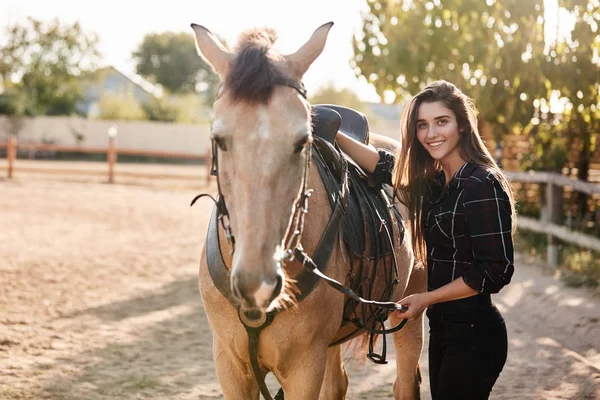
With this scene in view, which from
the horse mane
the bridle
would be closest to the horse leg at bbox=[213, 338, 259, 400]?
the bridle

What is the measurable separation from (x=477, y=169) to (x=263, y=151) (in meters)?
1.02

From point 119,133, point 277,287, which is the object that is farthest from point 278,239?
point 119,133

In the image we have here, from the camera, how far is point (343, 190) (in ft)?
8.94

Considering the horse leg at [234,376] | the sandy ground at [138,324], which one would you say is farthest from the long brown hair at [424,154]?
the sandy ground at [138,324]

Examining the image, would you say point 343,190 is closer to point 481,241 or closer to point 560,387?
point 481,241

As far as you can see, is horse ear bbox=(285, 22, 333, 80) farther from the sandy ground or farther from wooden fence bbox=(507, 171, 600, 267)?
wooden fence bbox=(507, 171, 600, 267)

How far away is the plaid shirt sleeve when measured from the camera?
2.50 meters

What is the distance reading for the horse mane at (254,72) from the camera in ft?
6.61

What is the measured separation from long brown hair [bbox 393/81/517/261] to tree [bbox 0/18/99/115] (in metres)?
44.4

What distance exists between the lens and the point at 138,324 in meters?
6.02

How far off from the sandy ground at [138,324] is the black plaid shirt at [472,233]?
6.26ft

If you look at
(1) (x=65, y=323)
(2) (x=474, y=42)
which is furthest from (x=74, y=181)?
(1) (x=65, y=323)

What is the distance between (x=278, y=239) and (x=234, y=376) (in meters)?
0.85

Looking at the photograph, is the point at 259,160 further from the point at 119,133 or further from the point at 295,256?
the point at 119,133
